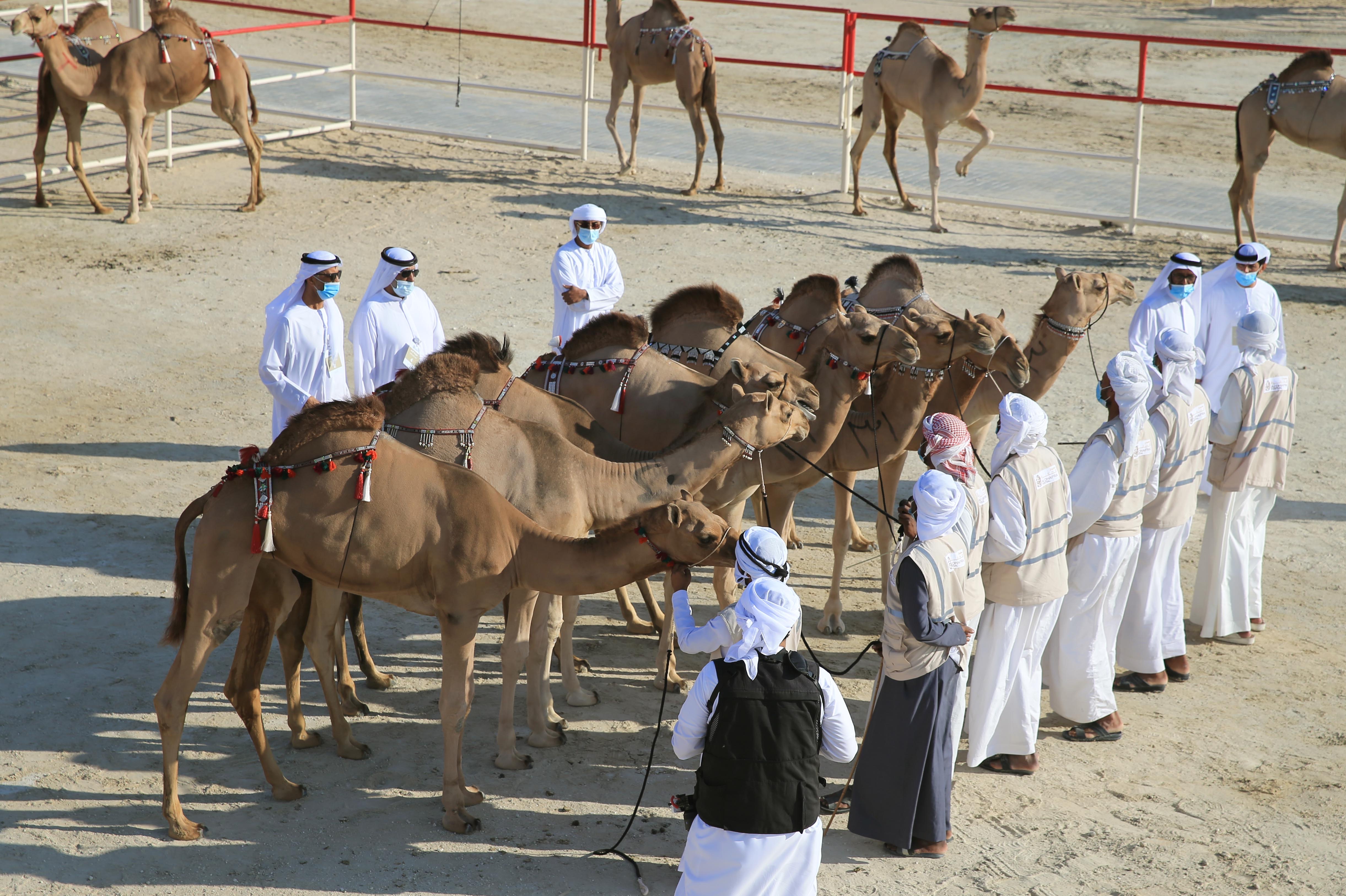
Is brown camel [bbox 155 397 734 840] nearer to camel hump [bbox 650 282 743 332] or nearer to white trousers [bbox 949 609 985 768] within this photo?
white trousers [bbox 949 609 985 768]

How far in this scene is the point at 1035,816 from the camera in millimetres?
6008

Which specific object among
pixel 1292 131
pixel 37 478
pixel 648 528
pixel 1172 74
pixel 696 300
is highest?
pixel 1172 74

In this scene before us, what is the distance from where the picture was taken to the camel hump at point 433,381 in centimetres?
639

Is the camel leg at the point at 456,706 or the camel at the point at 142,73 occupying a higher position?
the camel at the point at 142,73

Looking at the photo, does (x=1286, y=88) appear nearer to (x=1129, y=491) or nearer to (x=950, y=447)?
(x=1129, y=491)

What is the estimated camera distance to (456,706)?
5641mm

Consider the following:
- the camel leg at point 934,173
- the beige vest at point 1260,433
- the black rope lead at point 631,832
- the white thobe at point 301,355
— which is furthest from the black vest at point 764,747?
the camel leg at point 934,173

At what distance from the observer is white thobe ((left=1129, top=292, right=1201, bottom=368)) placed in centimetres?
870

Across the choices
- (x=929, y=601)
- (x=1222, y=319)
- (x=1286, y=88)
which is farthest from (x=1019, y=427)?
(x=1286, y=88)

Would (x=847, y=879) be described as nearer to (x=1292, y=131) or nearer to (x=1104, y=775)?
(x=1104, y=775)

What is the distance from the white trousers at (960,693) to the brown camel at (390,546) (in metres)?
1.14

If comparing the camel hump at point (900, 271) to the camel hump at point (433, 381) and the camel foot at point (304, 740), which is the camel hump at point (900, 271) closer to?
the camel hump at point (433, 381)

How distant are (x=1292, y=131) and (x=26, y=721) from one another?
1376 cm

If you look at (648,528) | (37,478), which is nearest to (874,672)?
(648,528)
